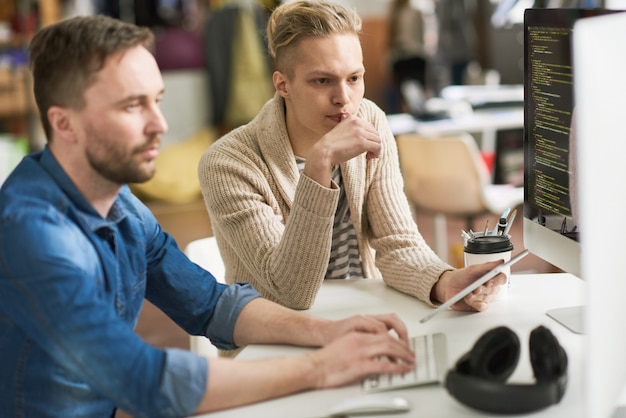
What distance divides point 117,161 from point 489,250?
809mm

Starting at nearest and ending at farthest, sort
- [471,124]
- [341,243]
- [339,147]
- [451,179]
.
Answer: [339,147], [341,243], [451,179], [471,124]

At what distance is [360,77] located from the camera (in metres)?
1.96

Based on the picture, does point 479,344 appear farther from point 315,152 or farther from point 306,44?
point 306,44

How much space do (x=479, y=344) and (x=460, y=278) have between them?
452 mm

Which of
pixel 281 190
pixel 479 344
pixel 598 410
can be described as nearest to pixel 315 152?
pixel 281 190

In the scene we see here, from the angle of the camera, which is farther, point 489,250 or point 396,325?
point 489,250

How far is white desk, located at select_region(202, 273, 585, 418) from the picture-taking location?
127cm

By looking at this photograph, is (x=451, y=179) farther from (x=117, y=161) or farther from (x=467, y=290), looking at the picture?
(x=117, y=161)

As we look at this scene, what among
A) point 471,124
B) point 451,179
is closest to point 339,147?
point 451,179

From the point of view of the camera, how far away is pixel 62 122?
1308 mm

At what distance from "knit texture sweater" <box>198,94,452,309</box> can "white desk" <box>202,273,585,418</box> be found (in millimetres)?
59

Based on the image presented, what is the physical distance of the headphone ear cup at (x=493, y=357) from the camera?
1254mm

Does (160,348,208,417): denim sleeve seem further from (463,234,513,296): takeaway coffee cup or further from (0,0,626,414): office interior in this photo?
(0,0,626,414): office interior

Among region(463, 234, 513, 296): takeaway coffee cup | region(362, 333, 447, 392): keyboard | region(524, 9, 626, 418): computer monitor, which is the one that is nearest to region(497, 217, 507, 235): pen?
region(463, 234, 513, 296): takeaway coffee cup
